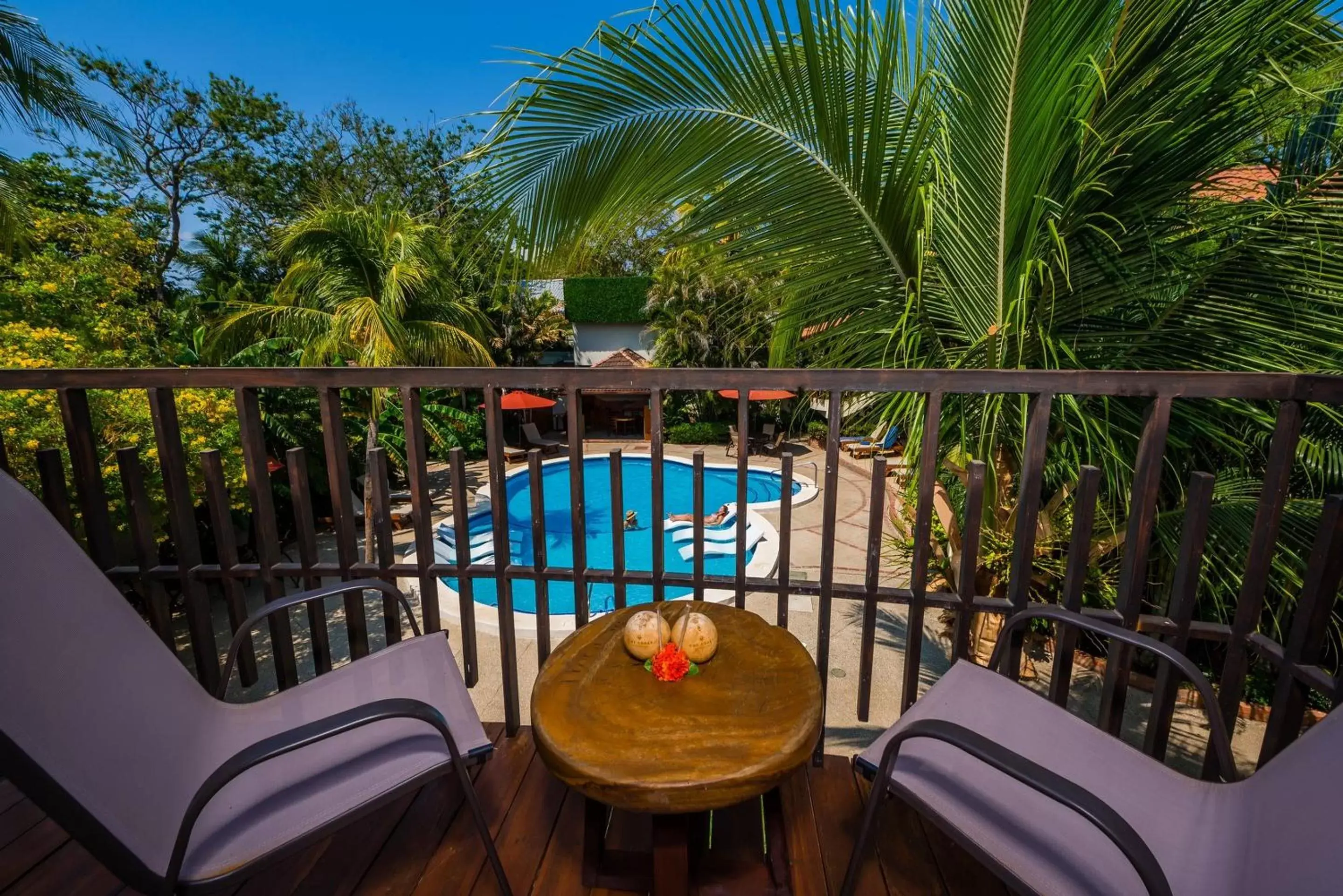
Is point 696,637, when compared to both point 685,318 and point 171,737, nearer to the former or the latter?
point 171,737

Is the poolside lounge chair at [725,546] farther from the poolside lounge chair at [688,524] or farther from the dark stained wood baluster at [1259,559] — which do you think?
the dark stained wood baluster at [1259,559]

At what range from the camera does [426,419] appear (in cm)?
1080

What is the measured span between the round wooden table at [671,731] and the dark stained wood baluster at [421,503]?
0.61m

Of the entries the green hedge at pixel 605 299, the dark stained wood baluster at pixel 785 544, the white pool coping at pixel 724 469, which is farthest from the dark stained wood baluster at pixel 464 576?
the green hedge at pixel 605 299

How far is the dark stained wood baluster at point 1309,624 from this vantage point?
1.41 metres

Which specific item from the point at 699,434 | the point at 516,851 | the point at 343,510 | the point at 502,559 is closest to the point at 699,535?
the point at 502,559

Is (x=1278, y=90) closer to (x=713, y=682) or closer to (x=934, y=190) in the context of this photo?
(x=934, y=190)

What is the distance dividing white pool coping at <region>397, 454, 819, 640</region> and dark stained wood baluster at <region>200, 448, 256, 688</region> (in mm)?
2211

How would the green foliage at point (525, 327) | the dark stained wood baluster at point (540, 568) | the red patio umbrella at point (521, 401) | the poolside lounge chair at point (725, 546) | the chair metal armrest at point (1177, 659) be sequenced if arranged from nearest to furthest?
the chair metal armrest at point (1177, 659) → the dark stained wood baluster at point (540, 568) → the poolside lounge chair at point (725, 546) → the red patio umbrella at point (521, 401) → the green foliage at point (525, 327)

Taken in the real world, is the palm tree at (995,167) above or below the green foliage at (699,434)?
above

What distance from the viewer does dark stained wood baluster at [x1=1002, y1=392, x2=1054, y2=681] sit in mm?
1610

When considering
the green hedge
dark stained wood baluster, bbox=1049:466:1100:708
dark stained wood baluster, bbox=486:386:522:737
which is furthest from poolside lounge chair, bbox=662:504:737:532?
the green hedge

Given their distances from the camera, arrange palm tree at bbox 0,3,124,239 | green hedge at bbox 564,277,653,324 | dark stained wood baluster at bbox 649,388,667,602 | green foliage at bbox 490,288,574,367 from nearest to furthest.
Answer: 1. dark stained wood baluster at bbox 649,388,667,602
2. palm tree at bbox 0,3,124,239
3. green foliage at bbox 490,288,574,367
4. green hedge at bbox 564,277,653,324

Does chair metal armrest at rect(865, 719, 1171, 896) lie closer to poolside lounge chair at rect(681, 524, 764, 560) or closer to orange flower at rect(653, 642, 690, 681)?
orange flower at rect(653, 642, 690, 681)
